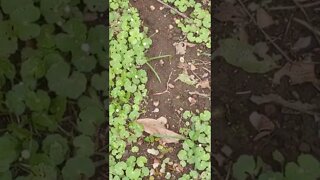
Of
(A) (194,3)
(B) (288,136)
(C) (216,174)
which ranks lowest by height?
(C) (216,174)

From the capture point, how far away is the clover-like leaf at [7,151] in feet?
6.26

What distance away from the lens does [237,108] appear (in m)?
1.96

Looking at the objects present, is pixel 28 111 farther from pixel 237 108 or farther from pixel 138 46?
pixel 237 108

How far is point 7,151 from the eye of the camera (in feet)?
6.28

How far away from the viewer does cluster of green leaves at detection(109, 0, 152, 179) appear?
1.95 m

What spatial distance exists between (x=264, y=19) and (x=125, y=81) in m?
0.49

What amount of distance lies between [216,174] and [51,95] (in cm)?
57

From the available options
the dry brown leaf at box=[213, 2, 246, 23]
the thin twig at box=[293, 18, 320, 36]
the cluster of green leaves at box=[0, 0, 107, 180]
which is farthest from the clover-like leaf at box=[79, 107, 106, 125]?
the thin twig at box=[293, 18, 320, 36]

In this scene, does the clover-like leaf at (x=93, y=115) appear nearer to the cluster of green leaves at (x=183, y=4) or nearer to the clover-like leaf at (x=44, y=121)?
the clover-like leaf at (x=44, y=121)

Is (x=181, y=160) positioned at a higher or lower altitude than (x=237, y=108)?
lower

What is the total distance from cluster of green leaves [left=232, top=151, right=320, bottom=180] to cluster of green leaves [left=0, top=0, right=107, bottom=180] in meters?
0.46

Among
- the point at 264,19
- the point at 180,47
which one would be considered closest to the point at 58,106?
the point at 180,47

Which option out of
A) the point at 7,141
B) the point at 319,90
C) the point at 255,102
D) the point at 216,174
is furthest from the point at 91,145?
the point at 319,90

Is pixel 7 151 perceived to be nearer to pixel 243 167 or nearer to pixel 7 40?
pixel 7 40
